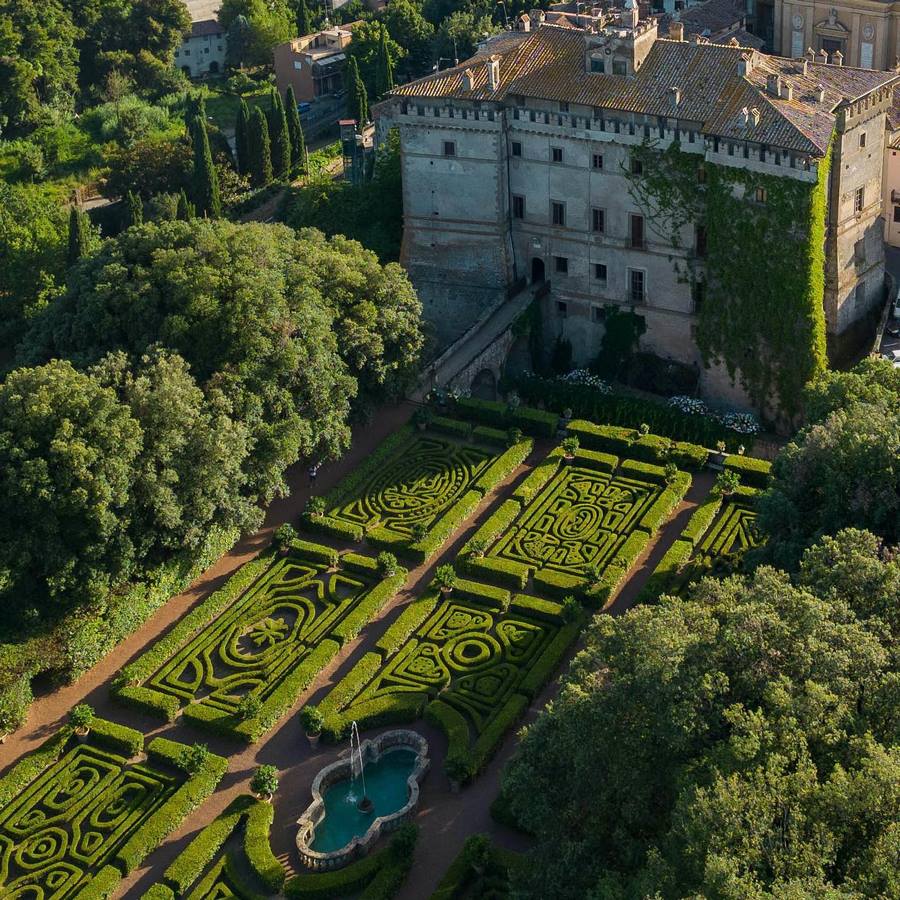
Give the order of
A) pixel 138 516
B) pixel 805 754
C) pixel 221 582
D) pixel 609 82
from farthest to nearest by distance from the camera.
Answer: pixel 609 82 → pixel 221 582 → pixel 138 516 → pixel 805 754

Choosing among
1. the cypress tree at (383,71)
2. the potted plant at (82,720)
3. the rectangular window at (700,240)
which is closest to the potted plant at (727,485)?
the rectangular window at (700,240)

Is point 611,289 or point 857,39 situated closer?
point 611,289

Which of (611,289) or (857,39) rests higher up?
(857,39)

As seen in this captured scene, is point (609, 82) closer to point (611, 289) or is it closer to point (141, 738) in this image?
point (611, 289)

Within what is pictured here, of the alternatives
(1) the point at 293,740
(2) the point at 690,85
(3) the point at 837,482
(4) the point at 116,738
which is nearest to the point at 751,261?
(2) the point at 690,85

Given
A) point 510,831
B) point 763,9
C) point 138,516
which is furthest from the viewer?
point 763,9

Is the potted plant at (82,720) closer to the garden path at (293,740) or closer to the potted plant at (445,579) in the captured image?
the garden path at (293,740)

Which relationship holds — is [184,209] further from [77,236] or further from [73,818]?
[73,818]

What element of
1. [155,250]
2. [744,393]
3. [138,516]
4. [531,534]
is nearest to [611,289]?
[744,393]
